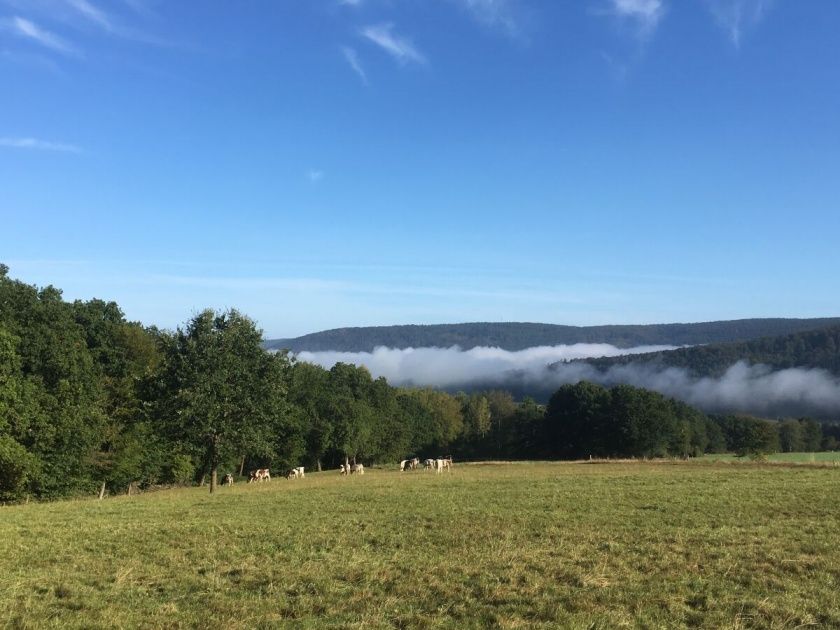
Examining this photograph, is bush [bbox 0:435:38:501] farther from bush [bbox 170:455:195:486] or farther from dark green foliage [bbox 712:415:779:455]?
dark green foliage [bbox 712:415:779:455]

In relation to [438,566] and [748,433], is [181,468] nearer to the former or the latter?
[438,566]

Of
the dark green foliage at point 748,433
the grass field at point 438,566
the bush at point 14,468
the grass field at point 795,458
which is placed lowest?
the dark green foliage at point 748,433

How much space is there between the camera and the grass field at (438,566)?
8.91 metres

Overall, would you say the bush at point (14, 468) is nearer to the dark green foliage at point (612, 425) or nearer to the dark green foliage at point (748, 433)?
the dark green foliage at point (612, 425)

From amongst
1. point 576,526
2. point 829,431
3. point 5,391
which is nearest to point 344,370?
point 5,391

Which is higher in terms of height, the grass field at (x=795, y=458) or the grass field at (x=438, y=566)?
the grass field at (x=438, y=566)

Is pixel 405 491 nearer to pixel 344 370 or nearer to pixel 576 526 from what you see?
pixel 576 526

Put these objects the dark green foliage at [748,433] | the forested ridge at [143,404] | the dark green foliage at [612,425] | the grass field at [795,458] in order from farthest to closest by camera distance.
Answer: the dark green foliage at [748,433]
the dark green foliage at [612,425]
the grass field at [795,458]
the forested ridge at [143,404]

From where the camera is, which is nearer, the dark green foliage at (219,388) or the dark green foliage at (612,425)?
the dark green foliage at (219,388)

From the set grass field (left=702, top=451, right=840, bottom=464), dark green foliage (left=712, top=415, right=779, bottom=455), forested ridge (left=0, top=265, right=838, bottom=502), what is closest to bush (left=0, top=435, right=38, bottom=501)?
forested ridge (left=0, top=265, right=838, bottom=502)

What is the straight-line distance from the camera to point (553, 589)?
10.1 meters

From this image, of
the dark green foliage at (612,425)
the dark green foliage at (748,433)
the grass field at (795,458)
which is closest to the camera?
the grass field at (795,458)

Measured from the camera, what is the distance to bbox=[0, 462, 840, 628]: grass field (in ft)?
29.2

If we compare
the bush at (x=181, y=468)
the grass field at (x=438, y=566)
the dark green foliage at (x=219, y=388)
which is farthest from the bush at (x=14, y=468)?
the grass field at (x=438, y=566)
